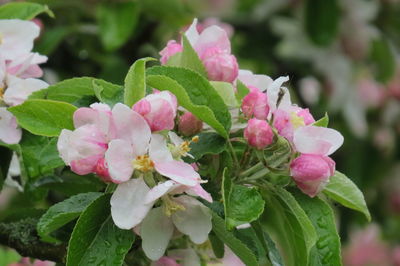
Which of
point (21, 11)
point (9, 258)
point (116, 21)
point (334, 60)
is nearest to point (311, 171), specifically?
point (21, 11)

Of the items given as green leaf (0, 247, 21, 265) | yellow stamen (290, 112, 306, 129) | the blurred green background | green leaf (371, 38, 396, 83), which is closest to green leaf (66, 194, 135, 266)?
yellow stamen (290, 112, 306, 129)

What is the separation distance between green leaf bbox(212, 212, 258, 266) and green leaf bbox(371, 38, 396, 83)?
211cm

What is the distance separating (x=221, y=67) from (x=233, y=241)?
0.23 m

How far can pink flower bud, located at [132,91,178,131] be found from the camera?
0.98 meters

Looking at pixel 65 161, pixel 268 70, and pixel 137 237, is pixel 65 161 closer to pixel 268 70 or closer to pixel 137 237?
pixel 137 237

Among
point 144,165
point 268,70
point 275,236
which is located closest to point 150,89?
point 144,165

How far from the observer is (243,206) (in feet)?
3.21

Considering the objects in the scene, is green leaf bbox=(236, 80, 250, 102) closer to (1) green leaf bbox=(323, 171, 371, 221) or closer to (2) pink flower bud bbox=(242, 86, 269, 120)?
(2) pink flower bud bbox=(242, 86, 269, 120)

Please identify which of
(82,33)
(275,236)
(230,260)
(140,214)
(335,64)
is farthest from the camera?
(335,64)

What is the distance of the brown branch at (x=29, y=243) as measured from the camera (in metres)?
1.16

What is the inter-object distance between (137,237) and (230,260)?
0.66ft

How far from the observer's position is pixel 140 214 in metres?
0.96

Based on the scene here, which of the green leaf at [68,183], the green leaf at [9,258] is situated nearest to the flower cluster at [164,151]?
the green leaf at [68,183]

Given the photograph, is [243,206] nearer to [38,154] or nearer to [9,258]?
[38,154]
